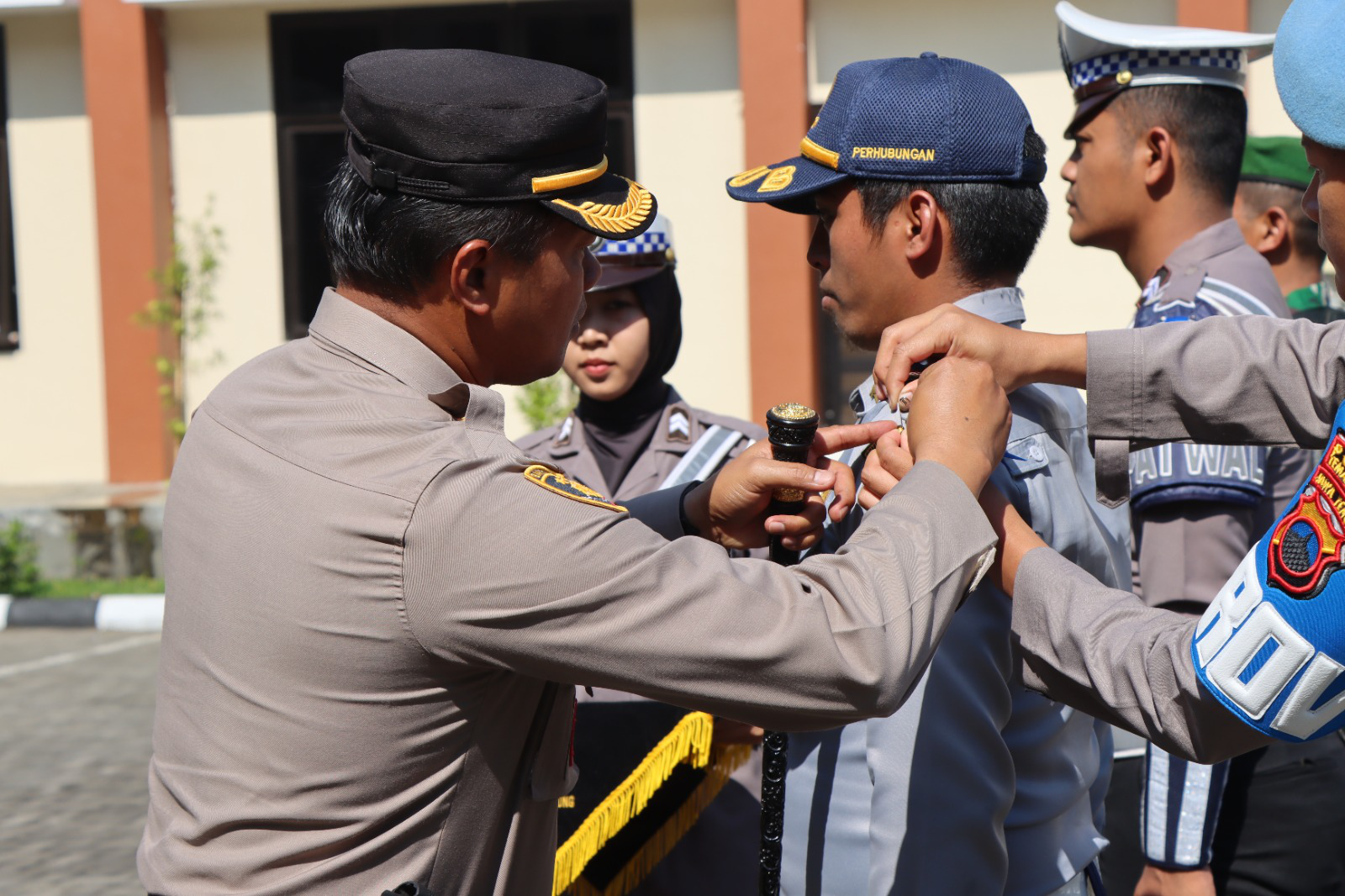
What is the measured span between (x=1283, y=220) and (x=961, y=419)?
288 centimetres

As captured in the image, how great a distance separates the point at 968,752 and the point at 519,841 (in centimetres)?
57

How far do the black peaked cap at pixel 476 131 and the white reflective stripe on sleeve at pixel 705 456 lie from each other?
162cm

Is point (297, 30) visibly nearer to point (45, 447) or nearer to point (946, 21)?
point (45, 447)

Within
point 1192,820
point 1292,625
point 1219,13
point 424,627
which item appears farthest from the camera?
point 1219,13

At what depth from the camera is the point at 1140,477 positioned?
2676mm

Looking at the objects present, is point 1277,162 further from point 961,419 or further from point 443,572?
point 443,572

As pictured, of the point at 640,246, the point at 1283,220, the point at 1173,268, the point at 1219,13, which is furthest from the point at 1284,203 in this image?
the point at 1219,13

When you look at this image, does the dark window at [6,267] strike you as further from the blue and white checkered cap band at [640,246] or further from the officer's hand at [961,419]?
the officer's hand at [961,419]

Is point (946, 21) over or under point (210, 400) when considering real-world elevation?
over

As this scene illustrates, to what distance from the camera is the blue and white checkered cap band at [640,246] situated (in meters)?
3.47

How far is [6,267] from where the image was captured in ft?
32.6

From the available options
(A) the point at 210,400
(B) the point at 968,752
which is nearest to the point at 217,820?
(A) the point at 210,400

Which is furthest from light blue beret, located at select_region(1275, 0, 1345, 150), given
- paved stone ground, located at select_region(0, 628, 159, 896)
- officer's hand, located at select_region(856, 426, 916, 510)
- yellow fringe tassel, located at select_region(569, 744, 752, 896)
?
paved stone ground, located at select_region(0, 628, 159, 896)

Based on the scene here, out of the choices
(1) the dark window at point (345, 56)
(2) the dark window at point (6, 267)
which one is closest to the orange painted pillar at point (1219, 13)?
(1) the dark window at point (345, 56)
